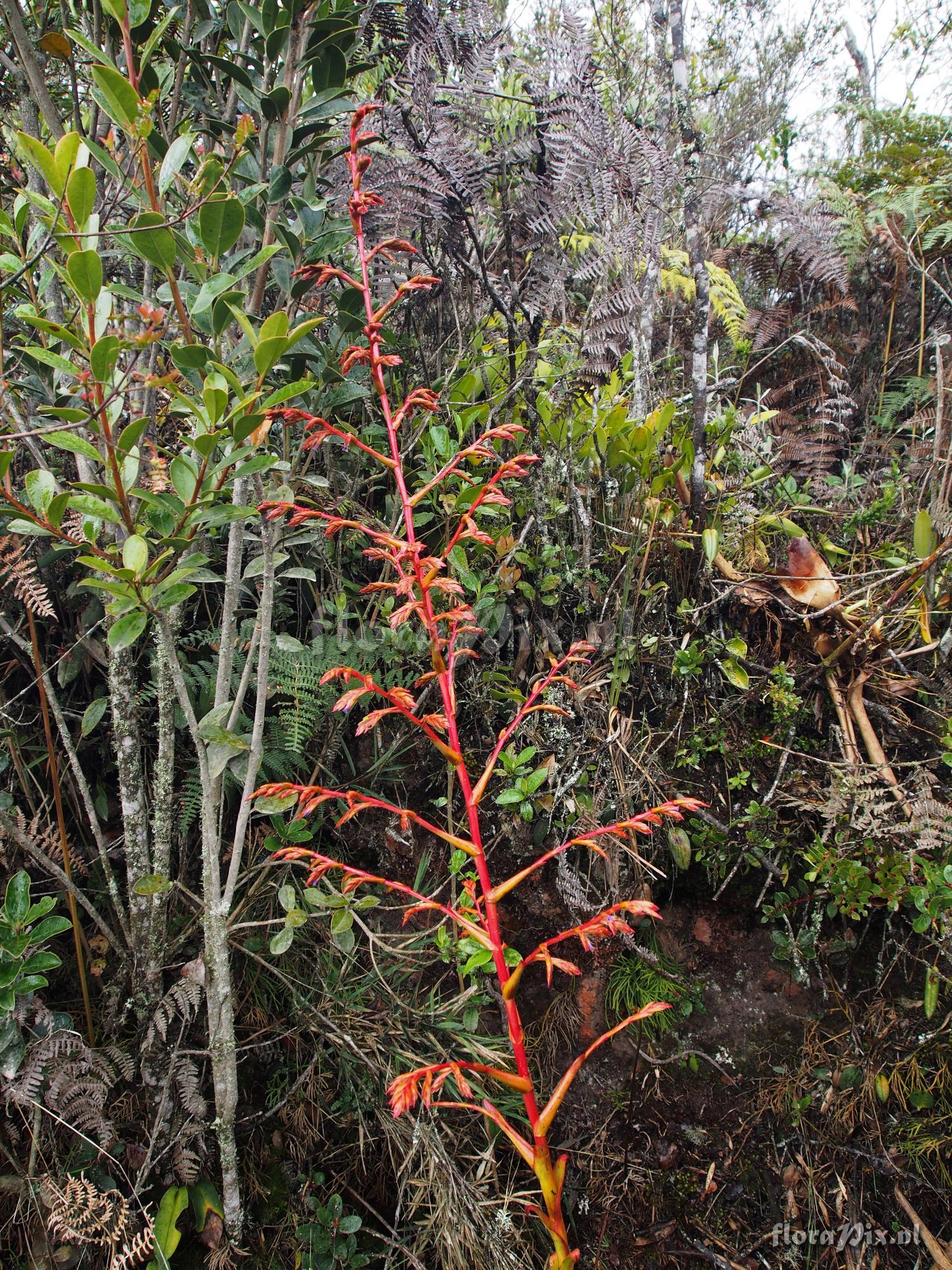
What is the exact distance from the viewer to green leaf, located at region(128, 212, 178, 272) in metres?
1.05

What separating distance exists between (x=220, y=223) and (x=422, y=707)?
1.23 m

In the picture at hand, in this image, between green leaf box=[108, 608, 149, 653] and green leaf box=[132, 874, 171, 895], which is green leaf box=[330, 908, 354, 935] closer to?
green leaf box=[132, 874, 171, 895]

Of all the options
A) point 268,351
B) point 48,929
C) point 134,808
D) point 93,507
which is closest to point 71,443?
point 93,507

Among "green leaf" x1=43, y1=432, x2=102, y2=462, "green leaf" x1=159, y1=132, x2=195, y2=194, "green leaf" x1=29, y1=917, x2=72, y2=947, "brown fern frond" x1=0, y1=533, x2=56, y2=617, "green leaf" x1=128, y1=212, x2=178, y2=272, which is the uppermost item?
"green leaf" x1=159, y1=132, x2=195, y2=194

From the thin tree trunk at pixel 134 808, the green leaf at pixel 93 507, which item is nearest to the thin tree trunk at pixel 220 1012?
the thin tree trunk at pixel 134 808

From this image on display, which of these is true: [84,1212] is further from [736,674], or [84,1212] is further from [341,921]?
[736,674]

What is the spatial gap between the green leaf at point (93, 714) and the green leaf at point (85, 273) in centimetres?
88

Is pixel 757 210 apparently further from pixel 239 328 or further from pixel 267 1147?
pixel 267 1147

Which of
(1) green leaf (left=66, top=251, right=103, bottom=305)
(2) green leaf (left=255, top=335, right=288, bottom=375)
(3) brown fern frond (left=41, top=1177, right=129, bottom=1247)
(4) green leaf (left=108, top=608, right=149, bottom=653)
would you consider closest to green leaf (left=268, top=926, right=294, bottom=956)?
(3) brown fern frond (left=41, top=1177, right=129, bottom=1247)

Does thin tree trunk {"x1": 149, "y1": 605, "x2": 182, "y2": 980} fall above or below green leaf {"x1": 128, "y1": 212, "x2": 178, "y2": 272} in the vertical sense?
below

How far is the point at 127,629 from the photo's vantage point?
1.09 meters

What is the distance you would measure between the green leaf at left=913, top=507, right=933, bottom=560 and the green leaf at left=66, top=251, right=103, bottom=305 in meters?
1.88

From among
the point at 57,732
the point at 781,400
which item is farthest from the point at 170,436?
the point at 781,400

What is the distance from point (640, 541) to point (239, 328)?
1140mm
